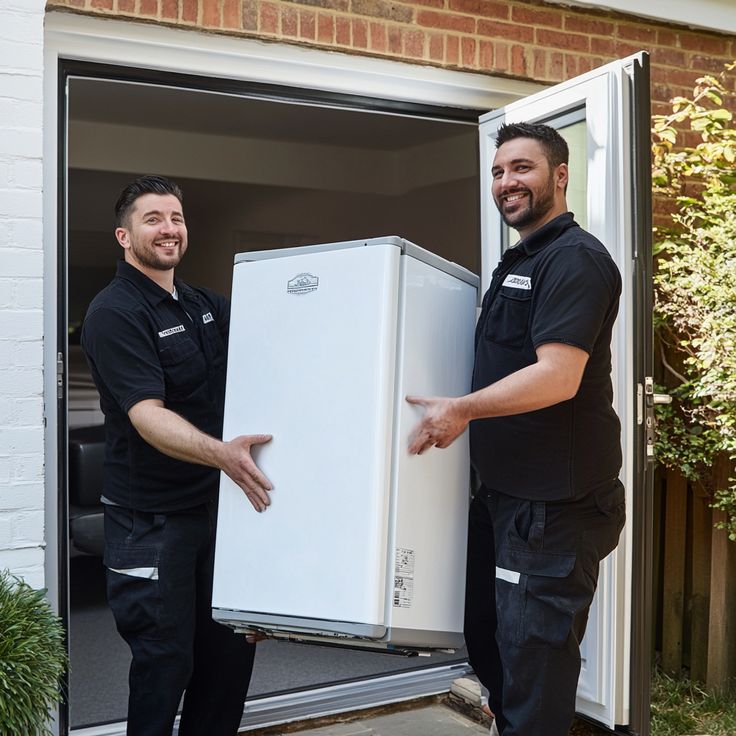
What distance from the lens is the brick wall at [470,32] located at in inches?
116

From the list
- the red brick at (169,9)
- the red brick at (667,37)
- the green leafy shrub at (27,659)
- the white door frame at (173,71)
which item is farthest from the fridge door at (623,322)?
the green leafy shrub at (27,659)

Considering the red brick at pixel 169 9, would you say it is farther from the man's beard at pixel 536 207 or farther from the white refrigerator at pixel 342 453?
the man's beard at pixel 536 207

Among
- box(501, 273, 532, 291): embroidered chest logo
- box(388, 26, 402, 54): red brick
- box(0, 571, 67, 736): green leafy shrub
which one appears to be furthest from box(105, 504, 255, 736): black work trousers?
box(388, 26, 402, 54): red brick

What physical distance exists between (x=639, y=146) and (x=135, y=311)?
1594mm

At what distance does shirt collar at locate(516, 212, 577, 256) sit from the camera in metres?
2.31

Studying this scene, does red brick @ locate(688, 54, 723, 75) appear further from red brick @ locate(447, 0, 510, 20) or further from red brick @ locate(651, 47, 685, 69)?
red brick @ locate(447, 0, 510, 20)

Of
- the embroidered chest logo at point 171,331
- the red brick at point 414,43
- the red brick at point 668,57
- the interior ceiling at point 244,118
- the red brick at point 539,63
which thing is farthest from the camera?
the interior ceiling at point 244,118

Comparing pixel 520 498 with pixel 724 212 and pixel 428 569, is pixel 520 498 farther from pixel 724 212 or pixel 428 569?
pixel 724 212

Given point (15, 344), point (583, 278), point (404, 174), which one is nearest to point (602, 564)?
point (583, 278)

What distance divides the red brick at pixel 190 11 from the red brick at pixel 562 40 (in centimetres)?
133

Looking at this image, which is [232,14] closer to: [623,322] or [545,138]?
[545,138]

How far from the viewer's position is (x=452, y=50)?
11.0 feet

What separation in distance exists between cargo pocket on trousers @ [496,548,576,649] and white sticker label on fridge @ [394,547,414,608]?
28 centimetres

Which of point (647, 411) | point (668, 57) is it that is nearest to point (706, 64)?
point (668, 57)
